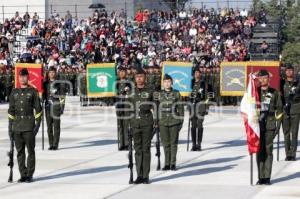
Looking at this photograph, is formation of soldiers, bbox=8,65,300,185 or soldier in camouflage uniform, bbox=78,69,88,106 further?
soldier in camouflage uniform, bbox=78,69,88,106

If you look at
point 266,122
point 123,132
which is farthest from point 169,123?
point 123,132

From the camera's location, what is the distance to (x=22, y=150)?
1509 centimetres

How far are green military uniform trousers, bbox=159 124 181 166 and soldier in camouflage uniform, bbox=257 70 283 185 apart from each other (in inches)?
86.8

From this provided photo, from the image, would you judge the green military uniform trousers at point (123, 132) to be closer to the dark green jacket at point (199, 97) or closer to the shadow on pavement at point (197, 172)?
the dark green jacket at point (199, 97)

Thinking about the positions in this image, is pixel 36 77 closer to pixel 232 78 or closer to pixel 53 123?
pixel 53 123

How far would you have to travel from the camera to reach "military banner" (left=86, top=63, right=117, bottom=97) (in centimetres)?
3194

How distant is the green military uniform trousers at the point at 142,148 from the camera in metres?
14.7

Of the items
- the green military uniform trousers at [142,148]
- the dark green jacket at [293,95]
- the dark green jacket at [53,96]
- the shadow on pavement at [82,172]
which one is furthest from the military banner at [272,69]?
the green military uniform trousers at [142,148]

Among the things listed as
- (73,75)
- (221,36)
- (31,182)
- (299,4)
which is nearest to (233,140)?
(31,182)

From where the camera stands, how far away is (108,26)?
46.5 metres

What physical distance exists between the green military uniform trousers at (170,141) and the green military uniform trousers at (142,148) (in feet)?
4.30

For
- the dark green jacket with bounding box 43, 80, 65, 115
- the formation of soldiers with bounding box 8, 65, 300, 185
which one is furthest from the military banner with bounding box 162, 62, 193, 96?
the formation of soldiers with bounding box 8, 65, 300, 185

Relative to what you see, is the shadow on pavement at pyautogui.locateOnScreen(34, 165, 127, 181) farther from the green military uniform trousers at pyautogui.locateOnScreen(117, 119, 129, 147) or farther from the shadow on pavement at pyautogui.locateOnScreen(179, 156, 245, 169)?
the green military uniform trousers at pyautogui.locateOnScreen(117, 119, 129, 147)

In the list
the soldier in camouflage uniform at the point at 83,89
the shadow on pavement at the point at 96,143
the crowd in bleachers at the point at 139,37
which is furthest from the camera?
the crowd in bleachers at the point at 139,37
